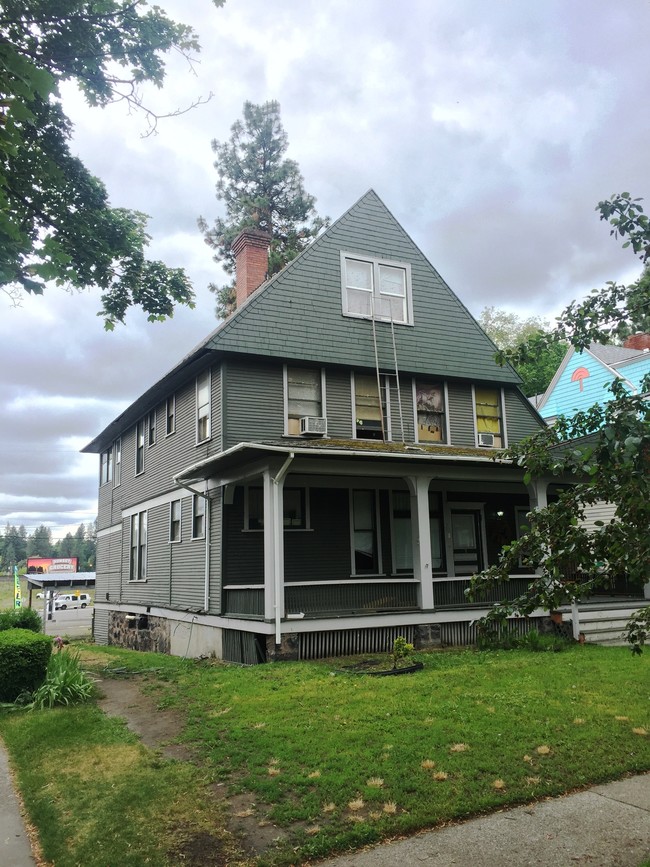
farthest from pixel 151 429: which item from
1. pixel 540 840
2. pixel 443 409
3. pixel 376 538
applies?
pixel 540 840

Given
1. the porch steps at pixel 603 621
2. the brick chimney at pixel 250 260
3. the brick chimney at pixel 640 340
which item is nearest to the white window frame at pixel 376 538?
the porch steps at pixel 603 621

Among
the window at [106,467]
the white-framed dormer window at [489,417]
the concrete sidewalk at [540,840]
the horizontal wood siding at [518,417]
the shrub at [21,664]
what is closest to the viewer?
the concrete sidewalk at [540,840]

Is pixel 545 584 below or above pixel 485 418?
below

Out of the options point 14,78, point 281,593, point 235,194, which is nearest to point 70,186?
point 14,78

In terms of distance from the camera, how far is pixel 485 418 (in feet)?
60.6

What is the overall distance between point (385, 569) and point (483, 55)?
37.6 feet

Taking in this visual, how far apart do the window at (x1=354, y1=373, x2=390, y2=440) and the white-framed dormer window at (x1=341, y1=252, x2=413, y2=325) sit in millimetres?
1725

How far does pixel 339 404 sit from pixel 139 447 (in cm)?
825

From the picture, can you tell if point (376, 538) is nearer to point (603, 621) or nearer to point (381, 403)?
point (381, 403)

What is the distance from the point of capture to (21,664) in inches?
386

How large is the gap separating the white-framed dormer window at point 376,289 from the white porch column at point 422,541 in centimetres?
524

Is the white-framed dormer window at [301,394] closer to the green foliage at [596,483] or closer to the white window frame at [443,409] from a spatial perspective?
the white window frame at [443,409]

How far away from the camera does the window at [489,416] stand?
18297 millimetres

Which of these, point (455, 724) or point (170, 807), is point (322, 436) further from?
point (170, 807)
